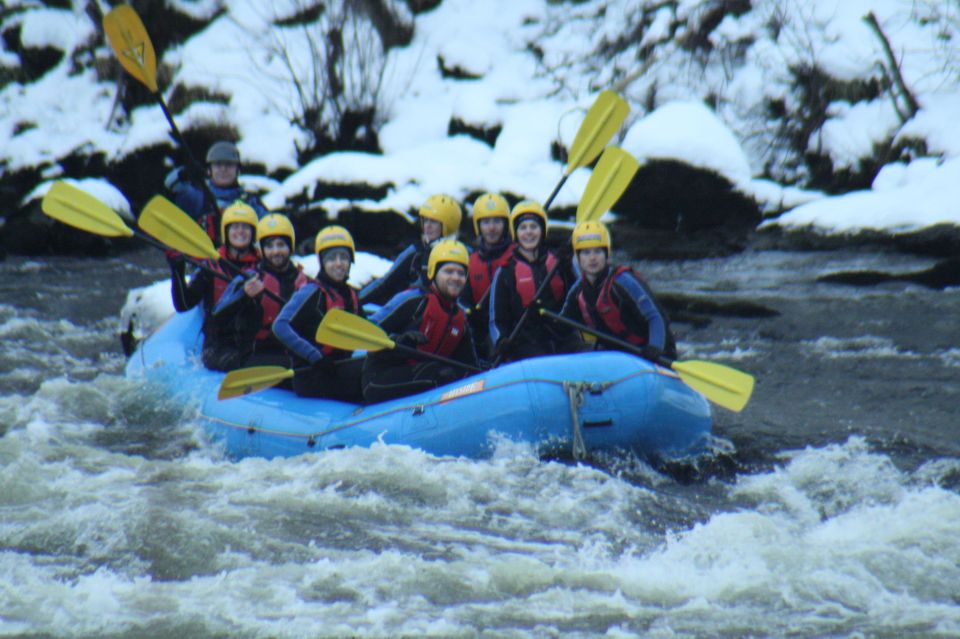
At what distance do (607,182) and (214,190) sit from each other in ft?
9.45

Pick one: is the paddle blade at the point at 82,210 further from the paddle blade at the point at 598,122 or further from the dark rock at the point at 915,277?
the dark rock at the point at 915,277

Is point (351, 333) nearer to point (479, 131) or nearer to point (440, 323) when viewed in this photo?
point (440, 323)

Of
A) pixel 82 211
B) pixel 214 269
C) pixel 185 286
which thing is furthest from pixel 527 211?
pixel 82 211

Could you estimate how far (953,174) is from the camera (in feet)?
33.2

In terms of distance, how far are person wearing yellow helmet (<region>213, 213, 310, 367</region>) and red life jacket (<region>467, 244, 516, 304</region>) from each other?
92 centimetres

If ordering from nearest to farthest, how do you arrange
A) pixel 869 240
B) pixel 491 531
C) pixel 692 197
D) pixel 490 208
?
pixel 491 531 < pixel 490 208 < pixel 869 240 < pixel 692 197

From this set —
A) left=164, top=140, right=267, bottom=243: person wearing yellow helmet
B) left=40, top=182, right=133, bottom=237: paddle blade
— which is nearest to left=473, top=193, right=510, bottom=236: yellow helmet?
left=164, top=140, right=267, bottom=243: person wearing yellow helmet

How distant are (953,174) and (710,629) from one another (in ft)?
25.5

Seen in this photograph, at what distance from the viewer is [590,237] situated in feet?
18.7

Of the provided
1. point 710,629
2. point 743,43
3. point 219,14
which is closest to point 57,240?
point 219,14

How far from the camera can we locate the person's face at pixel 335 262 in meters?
5.75

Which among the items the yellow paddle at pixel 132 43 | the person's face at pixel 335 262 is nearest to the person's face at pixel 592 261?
the person's face at pixel 335 262

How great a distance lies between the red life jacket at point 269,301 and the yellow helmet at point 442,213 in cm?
84

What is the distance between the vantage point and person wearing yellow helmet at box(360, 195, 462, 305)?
6551 millimetres
